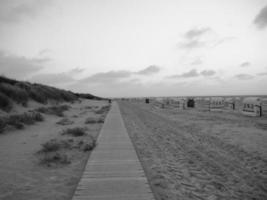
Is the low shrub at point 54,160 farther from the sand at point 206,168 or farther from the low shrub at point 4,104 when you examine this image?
the low shrub at point 4,104

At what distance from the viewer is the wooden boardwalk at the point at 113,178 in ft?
10.9

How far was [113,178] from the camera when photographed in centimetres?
404

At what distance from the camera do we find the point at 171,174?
4699mm

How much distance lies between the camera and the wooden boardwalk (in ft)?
10.9

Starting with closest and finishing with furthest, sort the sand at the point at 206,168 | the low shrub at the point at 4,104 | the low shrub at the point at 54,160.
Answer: the sand at the point at 206,168 < the low shrub at the point at 54,160 < the low shrub at the point at 4,104

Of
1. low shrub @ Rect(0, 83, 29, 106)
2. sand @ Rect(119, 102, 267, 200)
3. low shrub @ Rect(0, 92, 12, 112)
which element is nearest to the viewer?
sand @ Rect(119, 102, 267, 200)

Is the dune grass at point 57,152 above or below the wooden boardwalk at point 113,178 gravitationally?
→ below

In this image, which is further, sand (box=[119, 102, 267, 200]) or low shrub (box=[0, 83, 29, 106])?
low shrub (box=[0, 83, 29, 106])

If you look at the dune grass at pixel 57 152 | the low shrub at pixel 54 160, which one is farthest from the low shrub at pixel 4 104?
the low shrub at pixel 54 160

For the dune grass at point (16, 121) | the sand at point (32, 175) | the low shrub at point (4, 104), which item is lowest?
the sand at point (32, 175)

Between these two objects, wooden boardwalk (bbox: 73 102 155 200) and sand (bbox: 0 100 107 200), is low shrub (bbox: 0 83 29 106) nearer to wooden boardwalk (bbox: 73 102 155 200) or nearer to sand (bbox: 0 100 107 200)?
sand (bbox: 0 100 107 200)

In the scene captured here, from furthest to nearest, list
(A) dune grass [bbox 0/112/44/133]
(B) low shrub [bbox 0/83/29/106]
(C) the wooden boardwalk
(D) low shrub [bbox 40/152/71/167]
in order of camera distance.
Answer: (B) low shrub [bbox 0/83/29/106], (A) dune grass [bbox 0/112/44/133], (D) low shrub [bbox 40/152/71/167], (C) the wooden boardwalk

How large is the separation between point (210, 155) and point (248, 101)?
17556mm

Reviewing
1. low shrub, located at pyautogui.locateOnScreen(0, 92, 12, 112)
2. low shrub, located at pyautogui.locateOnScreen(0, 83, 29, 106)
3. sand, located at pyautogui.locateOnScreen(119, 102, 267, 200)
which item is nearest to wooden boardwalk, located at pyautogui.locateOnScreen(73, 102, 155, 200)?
sand, located at pyautogui.locateOnScreen(119, 102, 267, 200)
